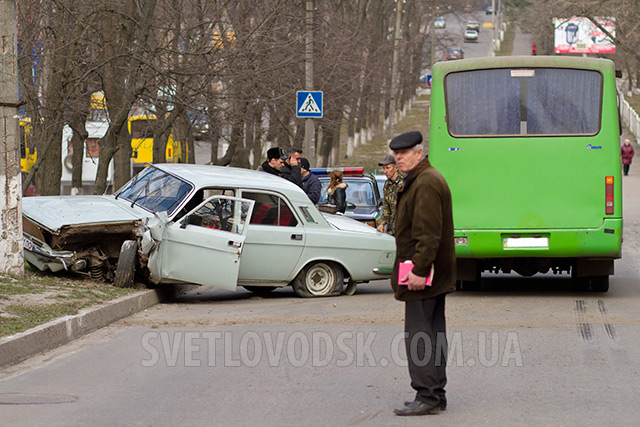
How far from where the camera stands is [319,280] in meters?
13.2

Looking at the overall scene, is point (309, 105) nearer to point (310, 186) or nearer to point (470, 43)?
point (310, 186)

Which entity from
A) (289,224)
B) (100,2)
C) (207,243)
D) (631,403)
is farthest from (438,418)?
(100,2)

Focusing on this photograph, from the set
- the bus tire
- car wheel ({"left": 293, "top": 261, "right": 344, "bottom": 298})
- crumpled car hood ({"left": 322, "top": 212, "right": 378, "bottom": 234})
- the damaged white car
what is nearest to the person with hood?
crumpled car hood ({"left": 322, "top": 212, "right": 378, "bottom": 234})

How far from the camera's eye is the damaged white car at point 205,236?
11828 millimetres

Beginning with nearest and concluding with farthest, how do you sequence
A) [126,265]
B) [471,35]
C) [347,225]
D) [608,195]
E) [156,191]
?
[126,265], [608,195], [156,191], [347,225], [471,35]

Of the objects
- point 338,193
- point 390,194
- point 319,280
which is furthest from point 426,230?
point 338,193

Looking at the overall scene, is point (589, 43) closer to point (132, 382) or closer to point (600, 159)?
point (600, 159)

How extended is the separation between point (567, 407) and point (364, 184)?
42.6ft

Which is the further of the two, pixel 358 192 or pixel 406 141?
pixel 358 192

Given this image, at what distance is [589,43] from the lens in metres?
85.4

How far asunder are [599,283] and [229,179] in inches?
197

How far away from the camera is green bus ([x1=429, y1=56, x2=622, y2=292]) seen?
40.9ft

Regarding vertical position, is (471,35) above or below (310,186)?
above

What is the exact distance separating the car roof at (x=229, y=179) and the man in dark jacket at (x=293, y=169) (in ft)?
7.03
